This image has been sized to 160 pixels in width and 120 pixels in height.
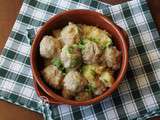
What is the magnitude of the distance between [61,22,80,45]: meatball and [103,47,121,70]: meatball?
77 millimetres

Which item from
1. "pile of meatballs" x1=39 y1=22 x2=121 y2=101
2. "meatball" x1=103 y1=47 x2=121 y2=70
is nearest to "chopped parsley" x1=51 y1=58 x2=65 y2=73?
"pile of meatballs" x1=39 y1=22 x2=121 y2=101

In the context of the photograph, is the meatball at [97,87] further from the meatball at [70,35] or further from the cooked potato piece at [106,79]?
the meatball at [70,35]

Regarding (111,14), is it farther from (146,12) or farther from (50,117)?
(50,117)

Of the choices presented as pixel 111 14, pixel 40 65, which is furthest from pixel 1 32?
pixel 111 14

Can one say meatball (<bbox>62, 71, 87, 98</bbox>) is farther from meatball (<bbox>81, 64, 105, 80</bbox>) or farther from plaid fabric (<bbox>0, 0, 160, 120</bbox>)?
plaid fabric (<bbox>0, 0, 160, 120</bbox>)

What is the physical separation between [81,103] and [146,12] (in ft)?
1.13

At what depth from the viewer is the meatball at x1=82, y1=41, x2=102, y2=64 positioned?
0.94 meters

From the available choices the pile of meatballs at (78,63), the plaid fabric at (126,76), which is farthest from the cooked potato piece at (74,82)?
the plaid fabric at (126,76)

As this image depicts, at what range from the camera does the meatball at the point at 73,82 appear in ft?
3.06

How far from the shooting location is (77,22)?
1.03 meters

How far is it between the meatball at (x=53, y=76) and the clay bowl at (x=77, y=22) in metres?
0.02

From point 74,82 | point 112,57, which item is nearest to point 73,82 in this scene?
point 74,82

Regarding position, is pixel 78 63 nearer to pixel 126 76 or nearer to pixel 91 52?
pixel 91 52

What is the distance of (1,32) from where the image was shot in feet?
3.66
